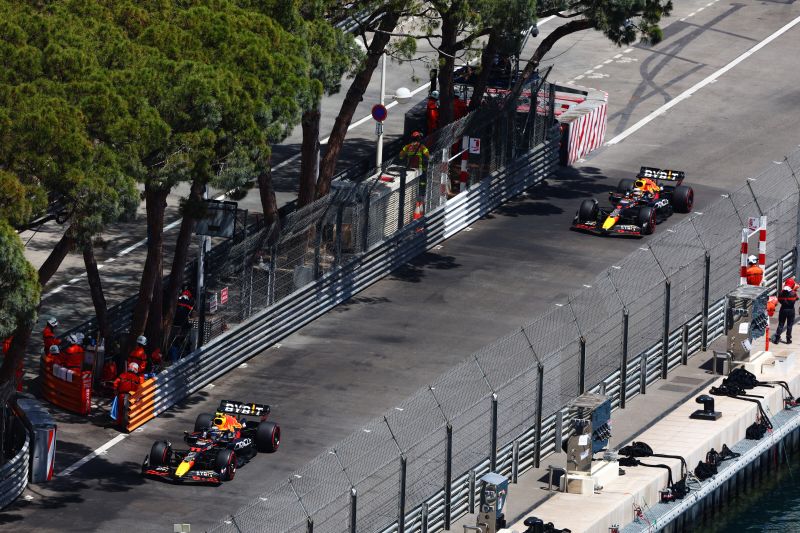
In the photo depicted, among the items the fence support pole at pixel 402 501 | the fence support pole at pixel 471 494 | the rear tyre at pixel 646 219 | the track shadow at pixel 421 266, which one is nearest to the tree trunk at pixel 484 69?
the rear tyre at pixel 646 219

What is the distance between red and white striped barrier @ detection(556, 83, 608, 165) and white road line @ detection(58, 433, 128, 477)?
72.3 ft

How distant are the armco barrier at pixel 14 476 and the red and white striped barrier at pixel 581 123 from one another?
81.4 ft

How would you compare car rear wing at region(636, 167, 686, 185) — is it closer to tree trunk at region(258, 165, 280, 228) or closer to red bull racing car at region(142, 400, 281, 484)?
tree trunk at region(258, 165, 280, 228)

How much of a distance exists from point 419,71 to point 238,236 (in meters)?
22.7

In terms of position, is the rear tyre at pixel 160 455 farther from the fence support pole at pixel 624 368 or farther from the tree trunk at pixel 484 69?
the tree trunk at pixel 484 69

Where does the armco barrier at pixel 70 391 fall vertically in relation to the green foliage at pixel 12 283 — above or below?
below

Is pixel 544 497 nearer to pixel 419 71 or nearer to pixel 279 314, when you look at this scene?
pixel 279 314

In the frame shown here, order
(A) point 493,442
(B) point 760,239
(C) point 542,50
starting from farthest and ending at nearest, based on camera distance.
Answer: (C) point 542,50
(B) point 760,239
(A) point 493,442

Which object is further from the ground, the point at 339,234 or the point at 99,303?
the point at 339,234

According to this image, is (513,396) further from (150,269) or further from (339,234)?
(339,234)

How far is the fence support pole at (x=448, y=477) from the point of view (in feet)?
130

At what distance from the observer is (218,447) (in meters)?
42.8

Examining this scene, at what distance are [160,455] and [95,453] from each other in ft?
6.55

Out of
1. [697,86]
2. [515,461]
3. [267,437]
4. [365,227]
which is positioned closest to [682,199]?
[365,227]
